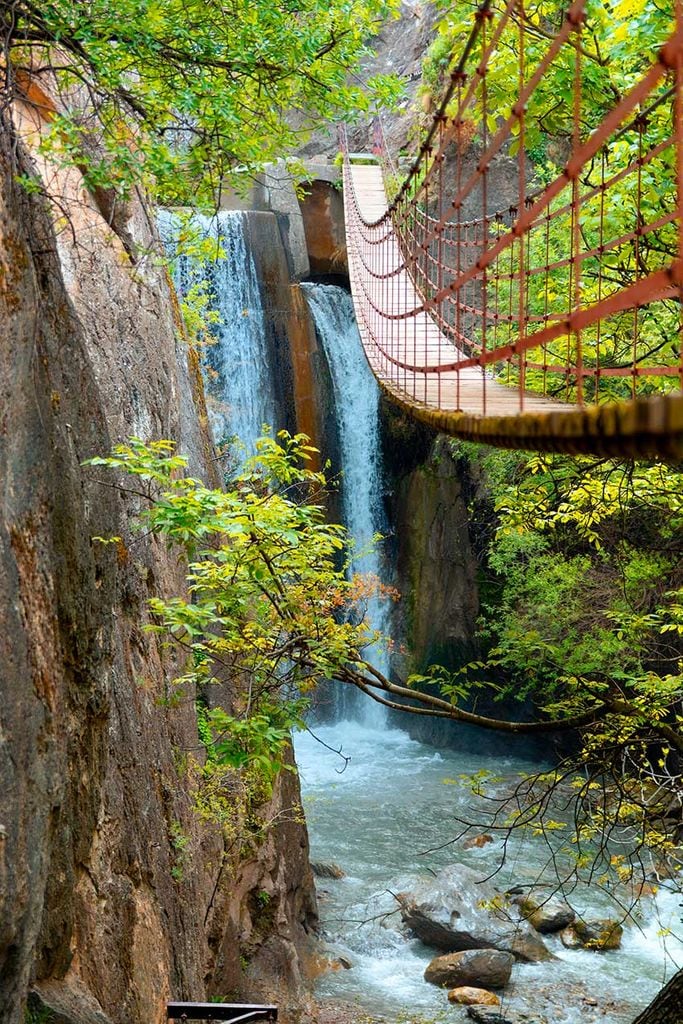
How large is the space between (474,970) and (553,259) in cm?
624

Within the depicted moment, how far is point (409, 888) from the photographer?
7.77 m

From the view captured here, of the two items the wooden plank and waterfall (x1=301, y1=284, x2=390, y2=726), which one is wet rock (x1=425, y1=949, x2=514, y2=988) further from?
waterfall (x1=301, y1=284, x2=390, y2=726)

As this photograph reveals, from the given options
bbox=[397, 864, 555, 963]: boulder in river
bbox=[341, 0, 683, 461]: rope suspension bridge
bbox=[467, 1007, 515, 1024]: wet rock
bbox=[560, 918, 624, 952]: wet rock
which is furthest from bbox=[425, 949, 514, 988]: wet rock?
bbox=[341, 0, 683, 461]: rope suspension bridge

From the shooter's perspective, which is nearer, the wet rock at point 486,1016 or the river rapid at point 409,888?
the wet rock at point 486,1016

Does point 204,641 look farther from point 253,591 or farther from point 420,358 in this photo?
point 420,358

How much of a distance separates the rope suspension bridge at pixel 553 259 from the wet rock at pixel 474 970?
364 cm

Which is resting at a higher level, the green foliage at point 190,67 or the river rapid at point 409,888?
the green foliage at point 190,67

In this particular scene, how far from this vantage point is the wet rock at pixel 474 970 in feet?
22.1

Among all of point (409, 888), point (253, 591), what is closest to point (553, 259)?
point (409, 888)

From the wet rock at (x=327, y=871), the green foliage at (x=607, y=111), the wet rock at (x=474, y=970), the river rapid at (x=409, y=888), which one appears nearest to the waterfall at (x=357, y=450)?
the river rapid at (x=409, y=888)

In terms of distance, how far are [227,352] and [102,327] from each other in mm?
7840

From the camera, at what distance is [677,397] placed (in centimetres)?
104

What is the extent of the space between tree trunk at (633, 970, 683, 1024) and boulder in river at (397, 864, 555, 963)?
137 inches

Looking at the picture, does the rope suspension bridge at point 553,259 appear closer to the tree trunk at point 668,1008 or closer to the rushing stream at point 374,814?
the rushing stream at point 374,814
